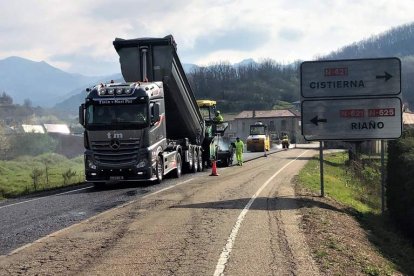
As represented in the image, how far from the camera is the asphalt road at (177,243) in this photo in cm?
639

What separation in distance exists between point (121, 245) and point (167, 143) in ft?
36.2

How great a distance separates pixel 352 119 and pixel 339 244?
6.11m

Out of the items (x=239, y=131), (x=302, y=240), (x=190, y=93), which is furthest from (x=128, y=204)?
(x=239, y=131)

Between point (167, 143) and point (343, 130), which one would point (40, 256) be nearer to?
point (343, 130)

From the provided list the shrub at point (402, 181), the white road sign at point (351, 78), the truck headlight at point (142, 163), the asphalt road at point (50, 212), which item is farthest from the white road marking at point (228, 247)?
the truck headlight at point (142, 163)

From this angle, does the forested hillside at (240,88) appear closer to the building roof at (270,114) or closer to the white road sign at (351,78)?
the building roof at (270,114)

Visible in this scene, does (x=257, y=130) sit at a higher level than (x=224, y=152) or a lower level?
higher

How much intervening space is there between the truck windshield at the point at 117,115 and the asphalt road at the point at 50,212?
89.9 inches

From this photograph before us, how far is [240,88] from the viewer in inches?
7057

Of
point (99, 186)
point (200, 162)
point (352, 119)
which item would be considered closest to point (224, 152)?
point (200, 162)

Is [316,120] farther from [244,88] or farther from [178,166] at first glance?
[244,88]

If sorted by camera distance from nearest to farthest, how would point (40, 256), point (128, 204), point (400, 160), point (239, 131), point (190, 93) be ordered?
point (40, 256) < point (128, 204) < point (400, 160) < point (190, 93) < point (239, 131)

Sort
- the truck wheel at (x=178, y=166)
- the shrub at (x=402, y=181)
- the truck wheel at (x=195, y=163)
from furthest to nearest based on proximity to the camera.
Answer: the truck wheel at (x=195, y=163), the truck wheel at (x=178, y=166), the shrub at (x=402, y=181)

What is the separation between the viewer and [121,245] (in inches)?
300
